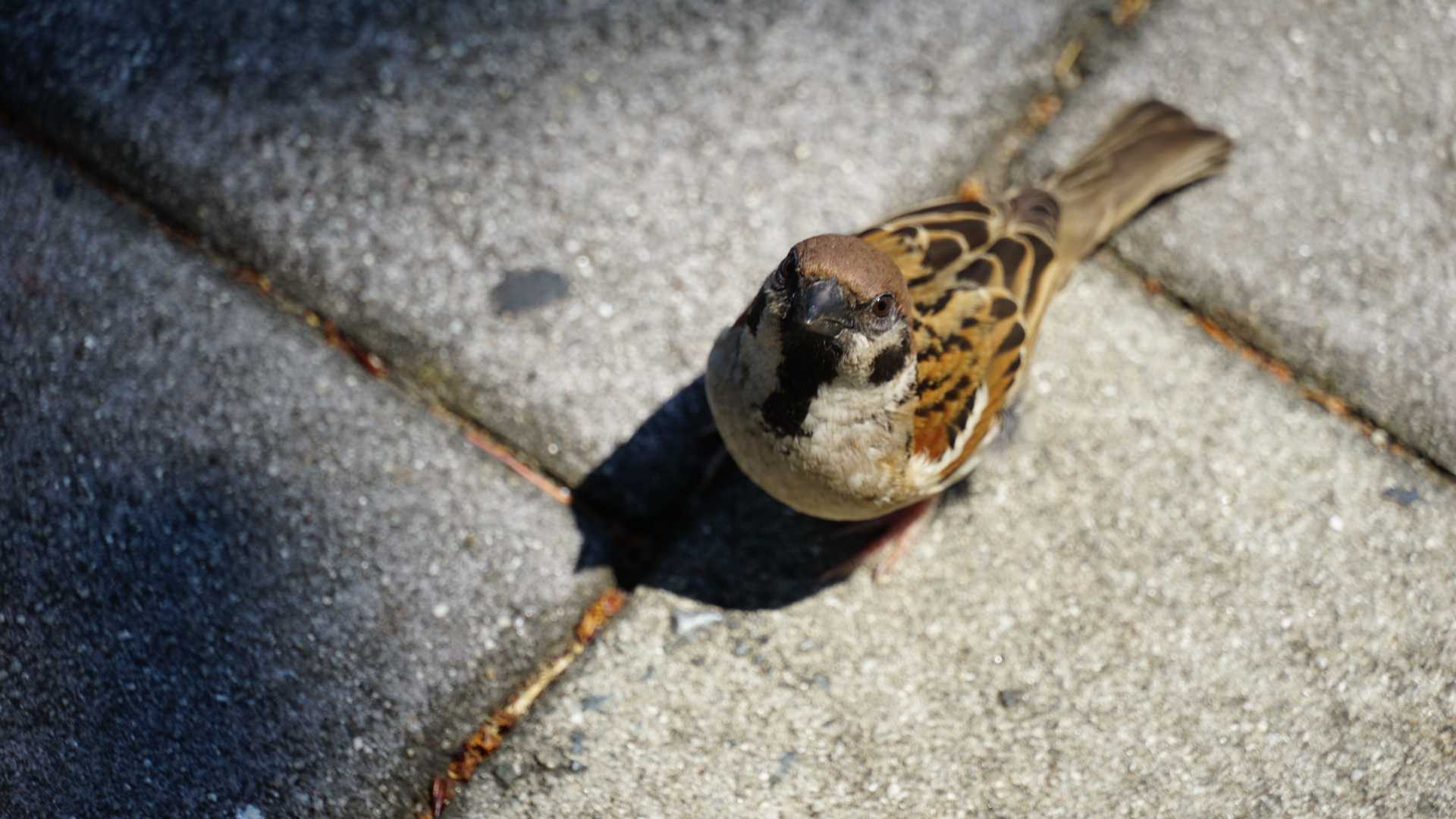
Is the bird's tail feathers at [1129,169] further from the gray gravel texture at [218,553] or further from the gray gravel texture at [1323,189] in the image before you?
the gray gravel texture at [218,553]

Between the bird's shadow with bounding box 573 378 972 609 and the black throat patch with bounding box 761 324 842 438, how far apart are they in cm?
56

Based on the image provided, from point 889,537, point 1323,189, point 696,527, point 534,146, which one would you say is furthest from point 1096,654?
point 534,146

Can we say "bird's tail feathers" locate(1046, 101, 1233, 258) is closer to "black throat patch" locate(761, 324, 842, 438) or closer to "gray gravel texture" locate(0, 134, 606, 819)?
"black throat patch" locate(761, 324, 842, 438)

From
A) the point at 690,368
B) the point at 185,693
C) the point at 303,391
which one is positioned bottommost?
the point at 185,693

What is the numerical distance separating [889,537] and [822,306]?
3.10 feet

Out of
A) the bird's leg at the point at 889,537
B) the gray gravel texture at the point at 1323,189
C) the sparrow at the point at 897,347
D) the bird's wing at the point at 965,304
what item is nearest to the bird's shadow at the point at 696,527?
the bird's leg at the point at 889,537

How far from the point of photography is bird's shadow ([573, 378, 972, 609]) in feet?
9.78

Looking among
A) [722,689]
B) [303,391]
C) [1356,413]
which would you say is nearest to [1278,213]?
[1356,413]

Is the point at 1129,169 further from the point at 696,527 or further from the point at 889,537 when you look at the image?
the point at 696,527

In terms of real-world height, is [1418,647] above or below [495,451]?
above

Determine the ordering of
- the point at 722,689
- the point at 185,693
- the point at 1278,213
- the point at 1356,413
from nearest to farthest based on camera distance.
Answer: the point at 185,693, the point at 722,689, the point at 1356,413, the point at 1278,213

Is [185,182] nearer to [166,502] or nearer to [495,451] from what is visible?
[166,502]

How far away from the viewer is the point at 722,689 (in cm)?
282

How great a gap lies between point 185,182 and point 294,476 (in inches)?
Answer: 34.2
